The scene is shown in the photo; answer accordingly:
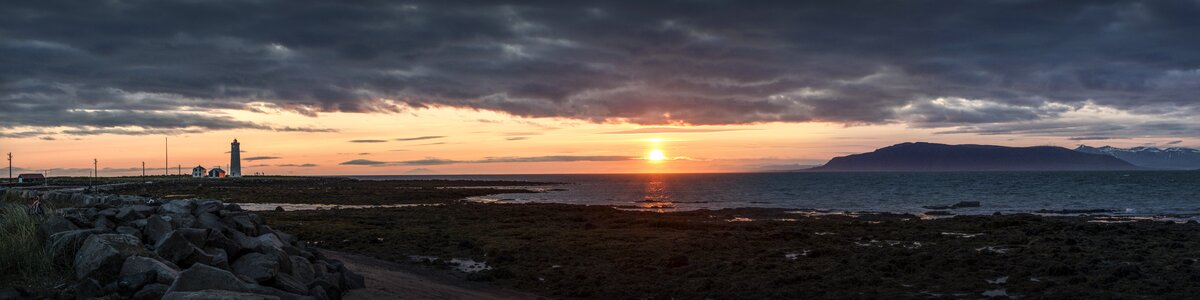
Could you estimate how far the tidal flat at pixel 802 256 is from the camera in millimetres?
15312

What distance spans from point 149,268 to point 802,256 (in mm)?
15622

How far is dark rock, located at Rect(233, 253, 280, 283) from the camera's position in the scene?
1006 cm

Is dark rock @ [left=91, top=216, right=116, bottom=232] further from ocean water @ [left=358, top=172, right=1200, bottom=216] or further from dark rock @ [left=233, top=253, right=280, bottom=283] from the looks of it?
ocean water @ [left=358, top=172, right=1200, bottom=216]

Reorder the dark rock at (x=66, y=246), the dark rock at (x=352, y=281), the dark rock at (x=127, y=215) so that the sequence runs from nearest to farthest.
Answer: the dark rock at (x=66, y=246) → the dark rock at (x=352, y=281) → the dark rock at (x=127, y=215)

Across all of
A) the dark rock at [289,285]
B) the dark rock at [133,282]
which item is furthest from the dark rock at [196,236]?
the dark rock at [133,282]

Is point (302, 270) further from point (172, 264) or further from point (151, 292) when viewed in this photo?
point (151, 292)

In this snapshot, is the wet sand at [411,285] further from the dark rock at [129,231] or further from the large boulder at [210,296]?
the large boulder at [210,296]

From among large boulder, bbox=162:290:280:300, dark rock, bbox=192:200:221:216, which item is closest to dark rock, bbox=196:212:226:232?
dark rock, bbox=192:200:221:216

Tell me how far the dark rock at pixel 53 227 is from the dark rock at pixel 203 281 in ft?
13.8

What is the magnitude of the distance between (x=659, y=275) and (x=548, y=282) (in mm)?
2580

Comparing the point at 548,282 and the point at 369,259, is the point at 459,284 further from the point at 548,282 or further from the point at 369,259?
the point at 369,259

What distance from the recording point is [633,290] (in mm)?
15695

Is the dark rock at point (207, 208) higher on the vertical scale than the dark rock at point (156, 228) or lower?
higher

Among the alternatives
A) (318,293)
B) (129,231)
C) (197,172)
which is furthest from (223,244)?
(197,172)
